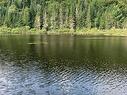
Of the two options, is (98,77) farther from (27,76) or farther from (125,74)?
(27,76)

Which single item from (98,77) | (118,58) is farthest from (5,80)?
(118,58)

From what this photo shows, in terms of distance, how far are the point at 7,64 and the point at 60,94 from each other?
31.8 metres

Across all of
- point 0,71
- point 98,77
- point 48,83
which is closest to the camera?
point 48,83

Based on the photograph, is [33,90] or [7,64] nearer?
[33,90]

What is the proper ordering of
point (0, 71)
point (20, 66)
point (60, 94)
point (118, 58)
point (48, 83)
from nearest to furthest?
point (60, 94) → point (48, 83) → point (0, 71) → point (20, 66) → point (118, 58)

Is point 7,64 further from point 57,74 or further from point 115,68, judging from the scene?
point 115,68

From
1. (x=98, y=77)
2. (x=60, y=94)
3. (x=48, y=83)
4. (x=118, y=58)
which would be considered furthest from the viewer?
(x=118, y=58)

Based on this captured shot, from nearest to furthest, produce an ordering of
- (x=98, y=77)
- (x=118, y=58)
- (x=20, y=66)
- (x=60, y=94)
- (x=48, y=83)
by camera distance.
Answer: (x=60, y=94)
(x=48, y=83)
(x=98, y=77)
(x=20, y=66)
(x=118, y=58)

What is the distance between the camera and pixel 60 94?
53750mm

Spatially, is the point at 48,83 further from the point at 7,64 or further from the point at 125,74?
the point at 7,64

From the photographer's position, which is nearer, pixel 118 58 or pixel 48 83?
pixel 48 83

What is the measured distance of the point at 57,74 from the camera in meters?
68.9

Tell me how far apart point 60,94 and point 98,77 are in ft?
50.1

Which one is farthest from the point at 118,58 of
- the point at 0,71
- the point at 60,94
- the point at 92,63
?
the point at 60,94
